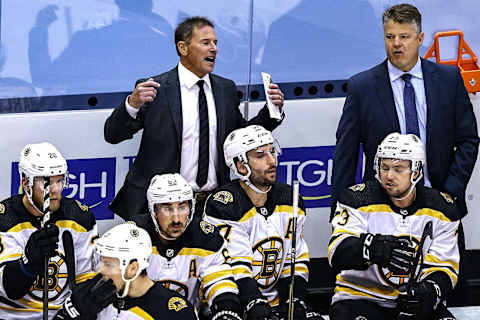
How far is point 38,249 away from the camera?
17.7 feet

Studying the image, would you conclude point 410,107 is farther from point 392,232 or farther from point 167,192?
point 167,192

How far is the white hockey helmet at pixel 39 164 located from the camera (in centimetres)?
564

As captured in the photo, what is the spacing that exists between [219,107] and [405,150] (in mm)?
1095

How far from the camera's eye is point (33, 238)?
5410 millimetres

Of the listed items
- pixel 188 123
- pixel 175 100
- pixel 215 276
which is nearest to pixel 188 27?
pixel 175 100

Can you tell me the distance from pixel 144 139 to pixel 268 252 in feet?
3.14

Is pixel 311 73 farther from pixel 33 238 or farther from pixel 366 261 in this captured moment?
pixel 33 238

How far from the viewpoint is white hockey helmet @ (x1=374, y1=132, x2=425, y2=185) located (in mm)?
5891

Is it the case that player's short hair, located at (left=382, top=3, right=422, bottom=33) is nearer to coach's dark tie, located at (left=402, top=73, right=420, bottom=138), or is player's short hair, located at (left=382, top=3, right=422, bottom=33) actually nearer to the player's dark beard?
coach's dark tie, located at (left=402, top=73, right=420, bottom=138)

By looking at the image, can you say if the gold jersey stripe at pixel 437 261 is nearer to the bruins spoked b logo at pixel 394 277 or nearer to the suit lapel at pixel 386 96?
the bruins spoked b logo at pixel 394 277

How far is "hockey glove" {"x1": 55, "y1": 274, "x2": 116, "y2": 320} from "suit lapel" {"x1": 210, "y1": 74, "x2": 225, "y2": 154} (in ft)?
4.73

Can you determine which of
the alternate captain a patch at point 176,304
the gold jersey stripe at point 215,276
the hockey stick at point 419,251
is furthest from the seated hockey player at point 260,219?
the alternate captain a patch at point 176,304

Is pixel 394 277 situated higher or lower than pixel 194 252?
lower

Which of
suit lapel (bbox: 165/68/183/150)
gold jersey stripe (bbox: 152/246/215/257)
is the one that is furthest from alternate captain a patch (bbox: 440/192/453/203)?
suit lapel (bbox: 165/68/183/150)
